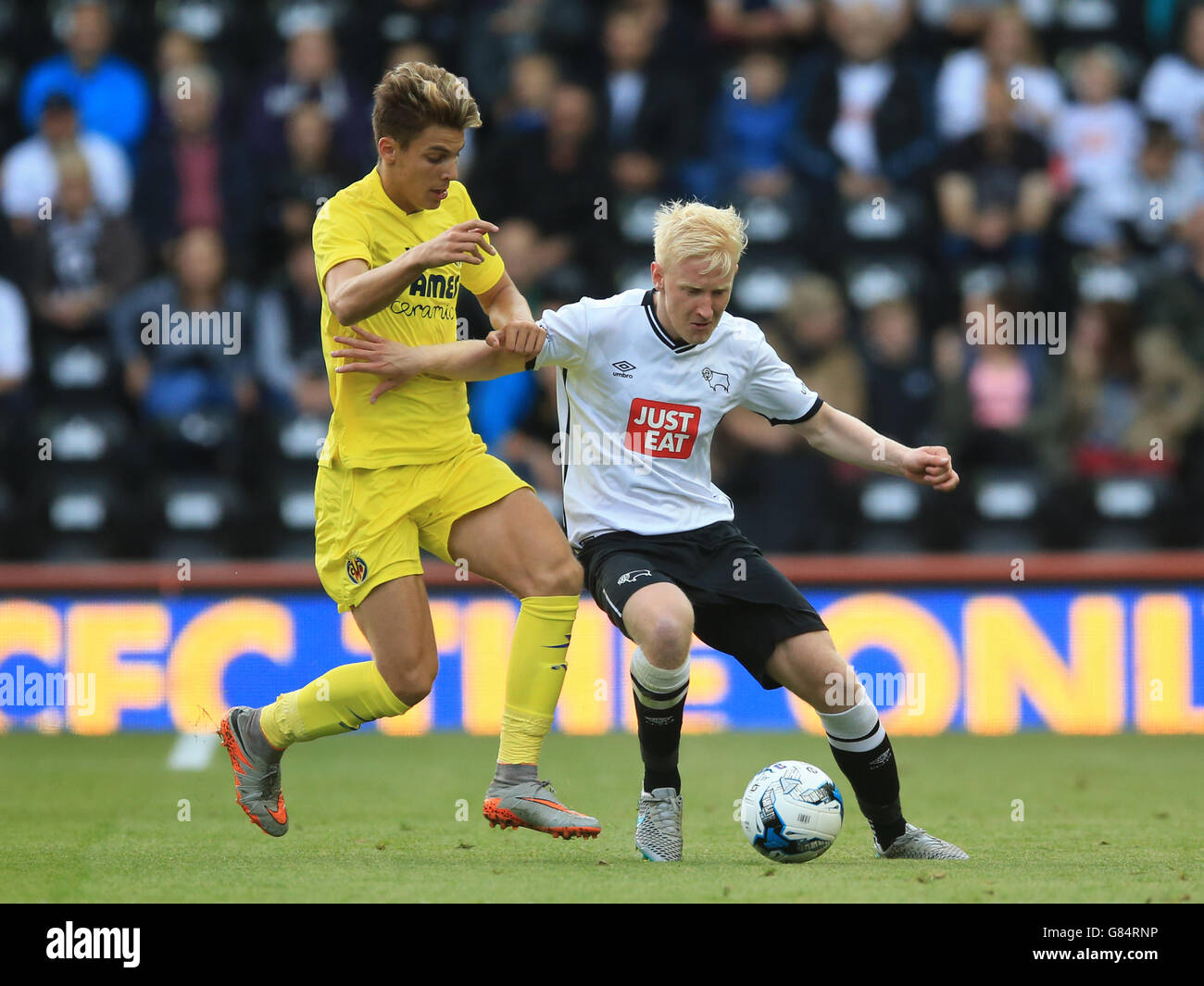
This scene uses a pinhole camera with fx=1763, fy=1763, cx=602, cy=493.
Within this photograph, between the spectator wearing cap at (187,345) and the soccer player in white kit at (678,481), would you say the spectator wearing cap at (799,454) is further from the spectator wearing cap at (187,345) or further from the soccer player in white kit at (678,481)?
the soccer player in white kit at (678,481)

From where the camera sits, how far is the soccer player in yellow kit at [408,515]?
17.9 feet

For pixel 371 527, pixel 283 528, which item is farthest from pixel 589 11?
pixel 371 527

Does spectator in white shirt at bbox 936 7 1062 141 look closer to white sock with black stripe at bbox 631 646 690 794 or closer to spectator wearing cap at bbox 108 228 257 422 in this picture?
spectator wearing cap at bbox 108 228 257 422

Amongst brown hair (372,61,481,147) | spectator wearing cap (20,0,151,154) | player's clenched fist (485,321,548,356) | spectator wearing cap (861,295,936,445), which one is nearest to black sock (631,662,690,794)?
player's clenched fist (485,321,548,356)

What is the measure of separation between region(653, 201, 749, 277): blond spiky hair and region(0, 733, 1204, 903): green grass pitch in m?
1.84

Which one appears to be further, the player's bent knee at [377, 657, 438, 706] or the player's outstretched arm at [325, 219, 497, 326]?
the player's bent knee at [377, 657, 438, 706]

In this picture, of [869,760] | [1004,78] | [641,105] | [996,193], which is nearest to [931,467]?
[869,760]

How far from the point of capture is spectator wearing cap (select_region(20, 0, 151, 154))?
11.8 meters

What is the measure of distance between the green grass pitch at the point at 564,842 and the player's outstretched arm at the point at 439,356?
150cm

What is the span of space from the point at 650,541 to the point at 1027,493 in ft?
17.5

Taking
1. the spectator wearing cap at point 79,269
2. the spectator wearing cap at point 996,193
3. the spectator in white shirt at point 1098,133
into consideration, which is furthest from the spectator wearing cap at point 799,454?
the spectator wearing cap at point 79,269
